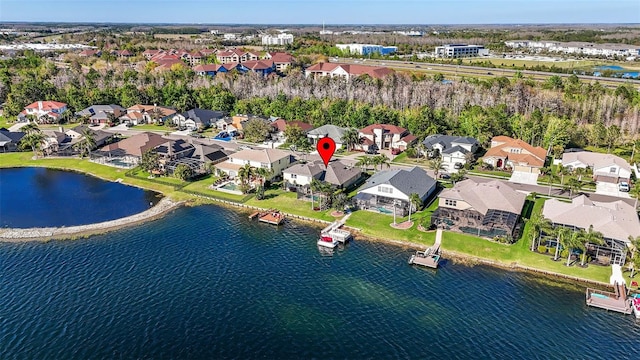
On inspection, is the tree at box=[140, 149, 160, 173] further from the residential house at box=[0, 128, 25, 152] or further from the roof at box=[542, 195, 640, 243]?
the roof at box=[542, 195, 640, 243]

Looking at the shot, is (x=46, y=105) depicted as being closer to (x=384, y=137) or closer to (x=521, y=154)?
(x=384, y=137)

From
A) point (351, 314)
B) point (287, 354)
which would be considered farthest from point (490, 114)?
point (287, 354)

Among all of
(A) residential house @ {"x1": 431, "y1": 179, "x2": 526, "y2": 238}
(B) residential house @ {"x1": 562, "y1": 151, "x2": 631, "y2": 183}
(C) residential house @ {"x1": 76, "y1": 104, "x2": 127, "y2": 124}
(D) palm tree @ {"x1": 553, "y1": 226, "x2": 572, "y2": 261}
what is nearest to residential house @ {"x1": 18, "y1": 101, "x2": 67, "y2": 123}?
(C) residential house @ {"x1": 76, "y1": 104, "x2": 127, "y2": 124}

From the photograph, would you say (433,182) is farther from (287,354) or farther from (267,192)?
(287,354)

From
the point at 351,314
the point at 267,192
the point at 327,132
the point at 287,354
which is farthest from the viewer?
the point at 327,132

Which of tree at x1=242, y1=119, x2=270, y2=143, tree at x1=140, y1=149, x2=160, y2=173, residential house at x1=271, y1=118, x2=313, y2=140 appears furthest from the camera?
residential house at x1=271, y1=118, x2=313, y2=140

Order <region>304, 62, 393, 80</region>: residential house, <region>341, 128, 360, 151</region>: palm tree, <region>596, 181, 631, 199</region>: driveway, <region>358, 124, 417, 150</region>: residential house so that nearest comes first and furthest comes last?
<region>596, 181, 631, 199</region>: driveway
<region>341, 128, 360, 151</region>: palm tree
<region>358, 124, 417, 150</region>: residential house
<region>304, 62, 393, 80</region>: residential house
